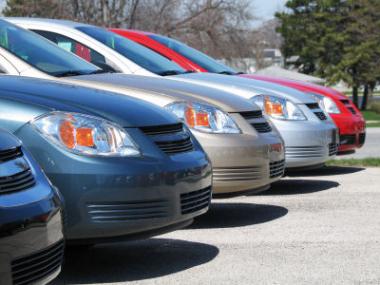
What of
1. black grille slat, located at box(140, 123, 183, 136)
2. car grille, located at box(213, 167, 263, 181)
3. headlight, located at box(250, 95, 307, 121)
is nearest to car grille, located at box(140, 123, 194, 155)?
black grille slat, located at box(140, 123, 183, 136)

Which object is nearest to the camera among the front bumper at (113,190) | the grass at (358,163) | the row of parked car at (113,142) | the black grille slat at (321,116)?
the row of parked car at (113,142)

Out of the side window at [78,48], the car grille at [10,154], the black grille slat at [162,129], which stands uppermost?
the side window at [78,48]

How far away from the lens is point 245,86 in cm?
868

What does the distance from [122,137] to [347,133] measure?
6.26m

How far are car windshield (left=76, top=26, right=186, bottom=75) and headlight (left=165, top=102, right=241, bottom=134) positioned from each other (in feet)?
6.80

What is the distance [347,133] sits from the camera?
10.9 meters

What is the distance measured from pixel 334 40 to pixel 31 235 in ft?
215

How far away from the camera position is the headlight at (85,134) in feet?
15.8

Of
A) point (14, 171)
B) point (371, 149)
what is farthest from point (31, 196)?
point (371, 149)

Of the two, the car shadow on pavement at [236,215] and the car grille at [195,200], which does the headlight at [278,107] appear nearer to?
the car shadow on pavement at [236,215]

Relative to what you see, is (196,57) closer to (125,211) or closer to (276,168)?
(276,168)

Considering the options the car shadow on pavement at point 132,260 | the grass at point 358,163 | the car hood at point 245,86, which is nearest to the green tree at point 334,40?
the grass at point 358,163

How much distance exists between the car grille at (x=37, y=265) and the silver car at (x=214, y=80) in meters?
4.52

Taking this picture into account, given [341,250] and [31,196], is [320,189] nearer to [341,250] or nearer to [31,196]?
[341,250]
